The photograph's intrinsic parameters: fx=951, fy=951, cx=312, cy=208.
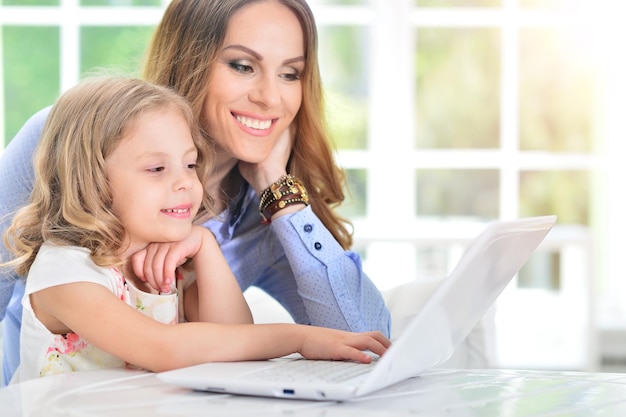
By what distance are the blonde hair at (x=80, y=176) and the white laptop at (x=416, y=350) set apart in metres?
0.34

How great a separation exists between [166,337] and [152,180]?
1.00 feet

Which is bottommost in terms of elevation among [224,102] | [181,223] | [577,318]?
[577,318]

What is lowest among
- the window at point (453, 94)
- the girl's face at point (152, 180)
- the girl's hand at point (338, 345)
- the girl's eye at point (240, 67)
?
the girl's hand at point (338, 345)

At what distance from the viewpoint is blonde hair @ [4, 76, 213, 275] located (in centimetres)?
144

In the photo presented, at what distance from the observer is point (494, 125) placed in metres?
4.63

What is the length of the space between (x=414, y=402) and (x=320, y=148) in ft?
3.24

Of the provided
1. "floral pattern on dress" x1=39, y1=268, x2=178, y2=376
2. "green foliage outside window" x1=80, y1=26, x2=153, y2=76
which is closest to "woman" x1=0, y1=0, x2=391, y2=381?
"floral pattern on dress" x1=39, y1=268, x2=178, y2=376

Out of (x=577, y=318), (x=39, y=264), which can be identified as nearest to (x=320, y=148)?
(x=39, y=264)

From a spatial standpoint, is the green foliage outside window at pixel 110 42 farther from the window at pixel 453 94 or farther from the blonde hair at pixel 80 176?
the blonde hair at pixel 80 176

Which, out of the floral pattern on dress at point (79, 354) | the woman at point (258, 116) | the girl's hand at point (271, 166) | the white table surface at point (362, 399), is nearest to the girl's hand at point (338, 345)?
the white table surface at point (362, 399)

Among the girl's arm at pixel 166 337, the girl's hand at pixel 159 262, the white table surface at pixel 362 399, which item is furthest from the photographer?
the girl's hand at pixel 159 262

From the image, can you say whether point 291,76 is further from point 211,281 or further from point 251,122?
point 211,281

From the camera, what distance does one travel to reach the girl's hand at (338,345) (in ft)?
4.33

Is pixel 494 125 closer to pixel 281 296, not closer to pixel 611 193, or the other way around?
pixel 611 193
